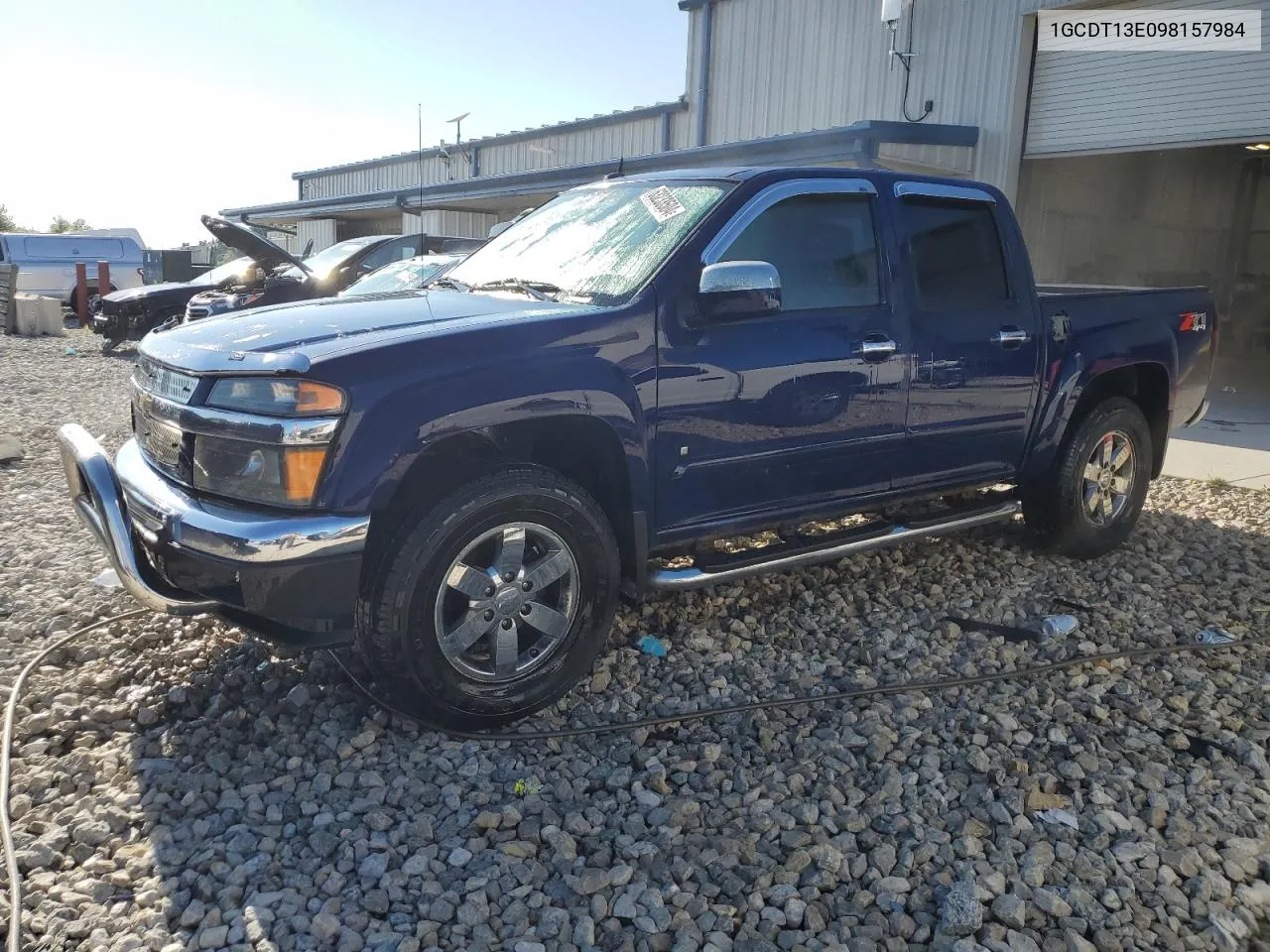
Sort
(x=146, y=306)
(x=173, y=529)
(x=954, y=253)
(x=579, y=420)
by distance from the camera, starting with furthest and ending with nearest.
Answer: (x=146, y=306) → (x=954, y=253) → (x=579, y=420) → (x=173, y=529)

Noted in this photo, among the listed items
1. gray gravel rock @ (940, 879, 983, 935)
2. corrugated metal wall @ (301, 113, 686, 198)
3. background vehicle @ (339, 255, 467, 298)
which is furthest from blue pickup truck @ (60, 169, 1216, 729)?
corrugated metal wall @ (301, 113, 686, 198)

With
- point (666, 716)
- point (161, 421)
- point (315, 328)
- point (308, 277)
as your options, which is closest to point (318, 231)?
point (308, 277)

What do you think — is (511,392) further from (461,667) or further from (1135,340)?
(1135,340)

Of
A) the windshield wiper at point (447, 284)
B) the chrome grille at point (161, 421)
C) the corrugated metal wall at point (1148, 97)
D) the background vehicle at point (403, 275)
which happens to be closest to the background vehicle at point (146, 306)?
the background vehicle at point (403, 275)

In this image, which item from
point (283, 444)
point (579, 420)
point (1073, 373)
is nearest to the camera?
point (283, 444)

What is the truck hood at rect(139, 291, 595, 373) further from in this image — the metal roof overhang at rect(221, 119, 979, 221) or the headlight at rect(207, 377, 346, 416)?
the metal roof overhang at rect(221, 119, 979, 221)

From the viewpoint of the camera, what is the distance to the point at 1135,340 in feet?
16.8

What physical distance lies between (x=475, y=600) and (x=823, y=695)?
4.44 ft

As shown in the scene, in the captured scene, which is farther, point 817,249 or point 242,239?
point 242,239

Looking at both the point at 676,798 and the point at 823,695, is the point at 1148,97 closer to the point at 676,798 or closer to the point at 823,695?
the point at 823,695

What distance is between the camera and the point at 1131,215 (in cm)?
1555

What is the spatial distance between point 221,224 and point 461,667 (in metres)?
4.28

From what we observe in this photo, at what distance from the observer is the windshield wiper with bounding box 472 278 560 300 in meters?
3.72

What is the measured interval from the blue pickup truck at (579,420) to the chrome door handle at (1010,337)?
1 cm
